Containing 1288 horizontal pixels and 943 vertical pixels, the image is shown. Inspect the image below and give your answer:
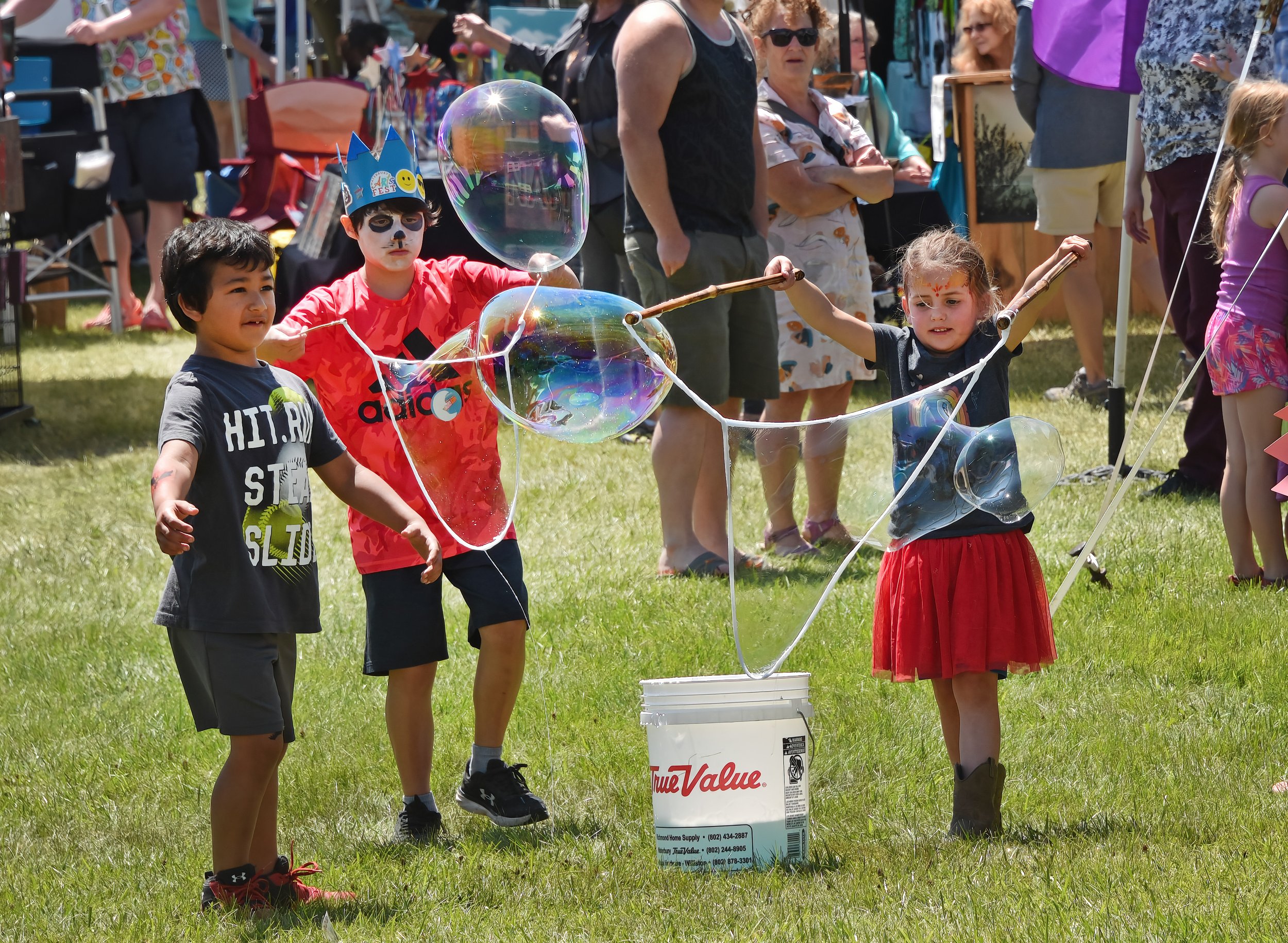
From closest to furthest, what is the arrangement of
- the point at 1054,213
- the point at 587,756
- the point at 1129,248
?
the point at 587,756
the point at 1129,248
the point at 1054,213

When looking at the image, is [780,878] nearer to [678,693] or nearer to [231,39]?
[678,693]

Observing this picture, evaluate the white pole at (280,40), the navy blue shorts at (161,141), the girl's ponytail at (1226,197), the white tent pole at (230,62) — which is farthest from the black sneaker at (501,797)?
the white pole at (280,40)

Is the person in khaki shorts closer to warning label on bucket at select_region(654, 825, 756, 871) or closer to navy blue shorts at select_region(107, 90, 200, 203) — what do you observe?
warning label on bucket at select_region(654, 825, 756, 871)

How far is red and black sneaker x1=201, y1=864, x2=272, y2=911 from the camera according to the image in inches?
111

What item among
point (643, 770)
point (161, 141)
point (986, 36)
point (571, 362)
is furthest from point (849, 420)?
point (161, 141)

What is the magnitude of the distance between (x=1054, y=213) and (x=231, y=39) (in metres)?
7.68

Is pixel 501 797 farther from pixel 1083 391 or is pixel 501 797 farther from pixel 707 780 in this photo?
pixel 1083 391

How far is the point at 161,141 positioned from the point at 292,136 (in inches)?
32.1

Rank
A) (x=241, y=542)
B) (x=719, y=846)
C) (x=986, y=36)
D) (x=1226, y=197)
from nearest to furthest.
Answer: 1. (x=241, y=542)
2. (x=719, y=846)
3. (x=1226, y=197)
4. (x=986, y=36)

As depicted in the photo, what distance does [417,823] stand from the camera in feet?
10.7

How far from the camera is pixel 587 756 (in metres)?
3.61

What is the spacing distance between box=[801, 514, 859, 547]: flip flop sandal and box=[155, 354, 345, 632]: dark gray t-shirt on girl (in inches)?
44.2

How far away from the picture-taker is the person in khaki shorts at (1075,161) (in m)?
7.11

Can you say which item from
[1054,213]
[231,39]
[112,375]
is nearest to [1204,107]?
[1054,213]
